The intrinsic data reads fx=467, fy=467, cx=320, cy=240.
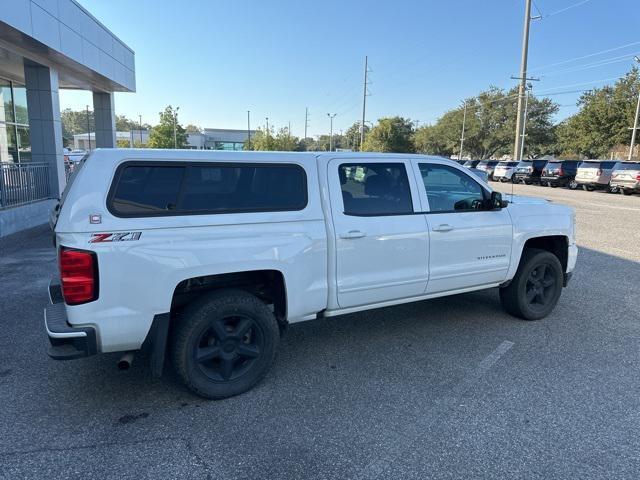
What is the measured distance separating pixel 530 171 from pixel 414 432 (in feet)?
105

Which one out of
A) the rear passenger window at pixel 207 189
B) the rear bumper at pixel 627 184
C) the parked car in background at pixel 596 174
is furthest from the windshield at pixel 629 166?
the rear passenger window at pixel 207 189

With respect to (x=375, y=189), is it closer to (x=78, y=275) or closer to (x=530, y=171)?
(x=78, y=275)

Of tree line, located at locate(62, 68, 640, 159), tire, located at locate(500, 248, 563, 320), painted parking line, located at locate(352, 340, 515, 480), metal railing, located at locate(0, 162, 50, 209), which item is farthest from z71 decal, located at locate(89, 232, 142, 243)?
tree line, located at locate(62, 68, 640, 159)

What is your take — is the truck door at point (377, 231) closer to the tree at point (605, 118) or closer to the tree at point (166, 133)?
the tree at point (605, 118)

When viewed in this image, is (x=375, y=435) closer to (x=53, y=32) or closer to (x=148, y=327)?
(x=148, y=327)

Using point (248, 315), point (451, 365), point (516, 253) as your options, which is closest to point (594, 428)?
point (451, 365)

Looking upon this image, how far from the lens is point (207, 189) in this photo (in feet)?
11.1

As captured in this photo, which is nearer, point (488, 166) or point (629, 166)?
point (629, 166)

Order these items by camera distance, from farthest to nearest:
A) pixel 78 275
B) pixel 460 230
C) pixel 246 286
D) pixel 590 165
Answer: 1. pixel 590 165
2. pixel 460 230
3. pixel 246 286
4. pixel 78 275

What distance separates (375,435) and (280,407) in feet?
2.42

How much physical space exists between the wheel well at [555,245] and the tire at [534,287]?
153 mm

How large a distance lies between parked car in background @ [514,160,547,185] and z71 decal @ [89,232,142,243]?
107 ft

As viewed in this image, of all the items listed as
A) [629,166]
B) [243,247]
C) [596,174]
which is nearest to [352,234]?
[243,247]

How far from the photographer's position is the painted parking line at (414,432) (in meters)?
2.73
